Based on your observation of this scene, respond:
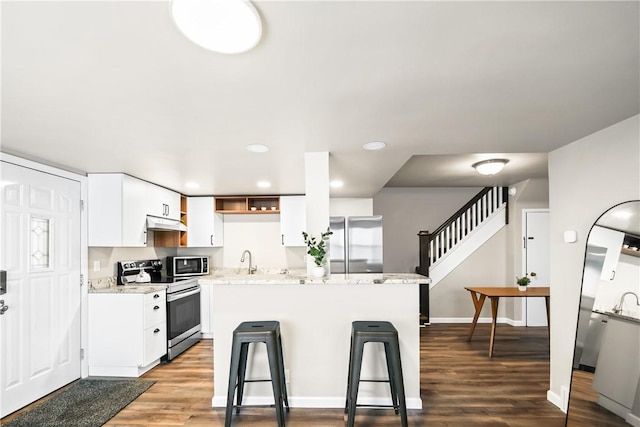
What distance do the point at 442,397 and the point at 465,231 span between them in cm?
356

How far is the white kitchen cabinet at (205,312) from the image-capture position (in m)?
5.37

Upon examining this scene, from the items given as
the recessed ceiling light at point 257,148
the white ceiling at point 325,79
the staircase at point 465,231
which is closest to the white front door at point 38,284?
the white ceiling at point 325,79

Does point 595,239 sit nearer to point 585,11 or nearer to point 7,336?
point 585,11

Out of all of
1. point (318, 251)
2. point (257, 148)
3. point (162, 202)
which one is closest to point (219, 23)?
point (257, 148)

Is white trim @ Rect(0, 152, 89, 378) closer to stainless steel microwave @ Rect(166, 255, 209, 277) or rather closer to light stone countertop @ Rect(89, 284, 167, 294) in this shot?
light stone countertop @ Rect(89, 284, 167, 294)

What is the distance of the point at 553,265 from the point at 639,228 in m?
0.92

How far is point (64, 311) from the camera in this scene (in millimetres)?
3572

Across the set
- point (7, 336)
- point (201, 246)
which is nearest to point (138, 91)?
point (7, 336)

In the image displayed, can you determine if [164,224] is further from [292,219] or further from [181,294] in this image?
[292,219]

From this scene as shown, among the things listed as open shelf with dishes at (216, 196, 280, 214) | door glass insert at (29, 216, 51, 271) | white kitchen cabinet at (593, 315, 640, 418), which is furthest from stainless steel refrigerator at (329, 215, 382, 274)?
door glass insert at (29, 216, 51, 271)

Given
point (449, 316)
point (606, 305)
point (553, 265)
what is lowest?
point (449, 316)

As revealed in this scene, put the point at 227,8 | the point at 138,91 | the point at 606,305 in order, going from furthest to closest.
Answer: the point at 606,305 → the point at 138,91 → the point at 227,8

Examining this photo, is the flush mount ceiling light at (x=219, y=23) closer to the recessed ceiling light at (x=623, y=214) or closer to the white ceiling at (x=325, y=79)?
the white ceiling at (x=325, y=79)

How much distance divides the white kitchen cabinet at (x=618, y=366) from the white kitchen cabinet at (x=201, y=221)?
4.86 metres
